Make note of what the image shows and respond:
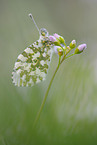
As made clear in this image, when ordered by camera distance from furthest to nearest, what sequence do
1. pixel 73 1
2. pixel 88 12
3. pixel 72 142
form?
1. pixel 73 1
2. pixel 88 12
3. pixel 72 142

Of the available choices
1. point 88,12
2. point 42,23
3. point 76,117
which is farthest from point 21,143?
point 88,12

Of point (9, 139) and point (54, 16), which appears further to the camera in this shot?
point (54, 16)

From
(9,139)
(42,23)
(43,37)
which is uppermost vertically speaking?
(42,23)

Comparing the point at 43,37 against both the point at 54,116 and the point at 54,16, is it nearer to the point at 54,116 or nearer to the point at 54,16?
the point at 54,116

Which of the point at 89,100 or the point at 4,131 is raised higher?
the point at 89,100

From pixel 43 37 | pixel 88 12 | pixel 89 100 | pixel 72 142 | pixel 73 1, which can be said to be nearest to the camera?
pixel 72 142
